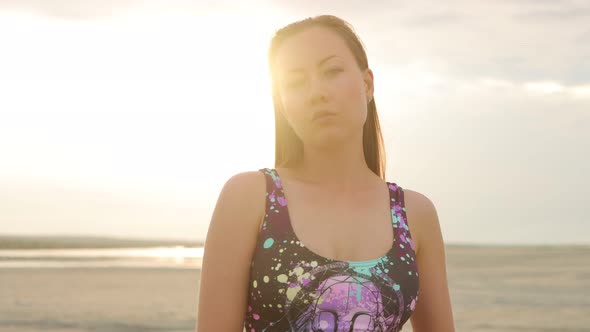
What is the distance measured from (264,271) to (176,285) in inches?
616

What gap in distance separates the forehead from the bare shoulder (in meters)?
0.55

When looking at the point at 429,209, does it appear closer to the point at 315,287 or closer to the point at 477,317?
the point at 315,287

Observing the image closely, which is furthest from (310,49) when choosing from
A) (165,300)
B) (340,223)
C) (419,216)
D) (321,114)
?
(165,300)

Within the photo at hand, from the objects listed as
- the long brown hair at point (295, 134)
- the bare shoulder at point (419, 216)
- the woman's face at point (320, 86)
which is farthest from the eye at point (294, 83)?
the bare shoulder at point (419, 216)

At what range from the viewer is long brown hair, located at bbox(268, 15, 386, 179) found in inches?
120

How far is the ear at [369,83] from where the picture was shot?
3.14 m

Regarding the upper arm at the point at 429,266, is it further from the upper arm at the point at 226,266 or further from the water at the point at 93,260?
the water at the point at 93,260

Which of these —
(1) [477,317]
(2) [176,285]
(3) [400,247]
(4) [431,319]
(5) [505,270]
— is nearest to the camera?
(3) [400,247]

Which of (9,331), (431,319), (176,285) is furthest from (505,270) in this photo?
(431,319)

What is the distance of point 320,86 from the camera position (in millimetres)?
2893

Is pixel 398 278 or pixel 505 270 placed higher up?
pixel 398 278

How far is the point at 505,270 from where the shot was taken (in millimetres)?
22562

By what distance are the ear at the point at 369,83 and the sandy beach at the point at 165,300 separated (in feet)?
30.0

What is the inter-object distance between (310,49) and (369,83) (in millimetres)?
321
